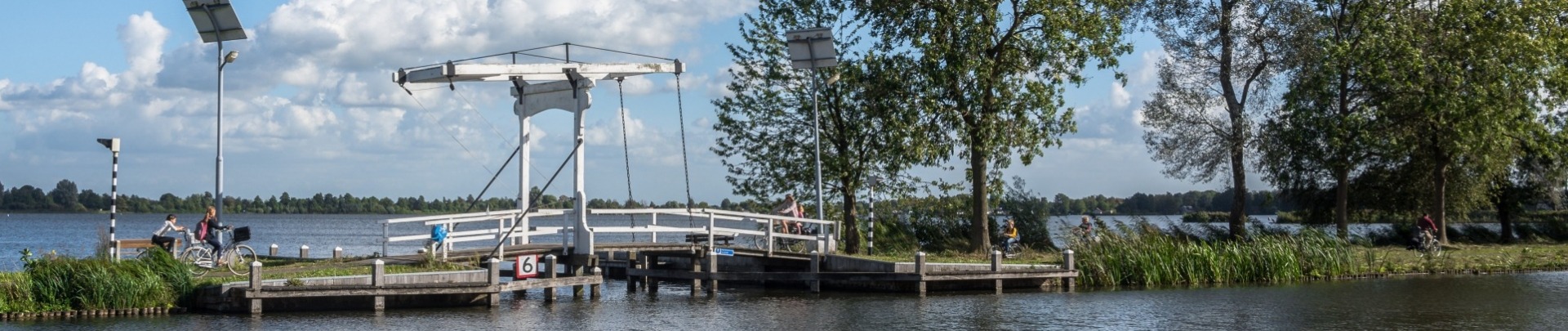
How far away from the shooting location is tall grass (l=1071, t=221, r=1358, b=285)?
28766 mm

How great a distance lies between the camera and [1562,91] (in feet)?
127

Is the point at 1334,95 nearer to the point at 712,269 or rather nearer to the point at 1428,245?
the point at 1428,245

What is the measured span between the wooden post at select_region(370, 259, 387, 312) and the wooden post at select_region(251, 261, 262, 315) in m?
1.63

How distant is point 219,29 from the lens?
24.8 metres

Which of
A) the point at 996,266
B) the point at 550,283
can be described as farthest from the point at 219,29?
the point at 996,266

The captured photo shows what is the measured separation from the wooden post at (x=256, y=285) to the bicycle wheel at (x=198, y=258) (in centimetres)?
236

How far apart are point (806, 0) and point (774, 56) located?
193 cm

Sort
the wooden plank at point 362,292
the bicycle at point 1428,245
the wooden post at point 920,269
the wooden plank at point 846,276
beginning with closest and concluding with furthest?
the wooden plank at point 362,292 < the wooden post at point 920,269 < the wooden plank at point 846,276 < the bicycle at point 1428,245

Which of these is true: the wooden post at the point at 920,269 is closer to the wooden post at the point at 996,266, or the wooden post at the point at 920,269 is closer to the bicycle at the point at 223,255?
the wooden post at the point at 996,266

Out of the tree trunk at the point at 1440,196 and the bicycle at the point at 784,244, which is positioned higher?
the tree trunk at the point at 1440,196

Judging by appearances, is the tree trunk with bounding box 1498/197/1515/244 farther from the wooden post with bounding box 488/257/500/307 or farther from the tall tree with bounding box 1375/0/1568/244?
the wooden post with bounding box 488/257/500/307

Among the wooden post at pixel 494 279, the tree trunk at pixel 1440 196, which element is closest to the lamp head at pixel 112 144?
the wooden post at pixel 494 279

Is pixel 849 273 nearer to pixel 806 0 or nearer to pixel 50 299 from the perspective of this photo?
pixel 806 0

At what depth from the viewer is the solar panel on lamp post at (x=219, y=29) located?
2434 centimetres
